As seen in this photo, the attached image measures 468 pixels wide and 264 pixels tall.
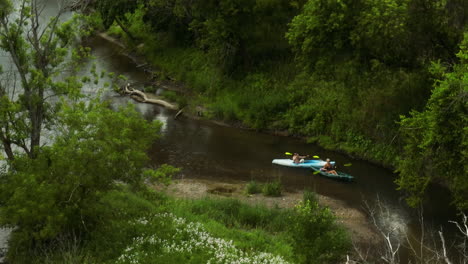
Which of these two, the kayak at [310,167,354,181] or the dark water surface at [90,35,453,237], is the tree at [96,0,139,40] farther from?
the kayak at [310,167,354,181]

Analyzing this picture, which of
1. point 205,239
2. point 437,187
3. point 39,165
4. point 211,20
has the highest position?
point 211,20

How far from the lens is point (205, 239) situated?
20422 mm

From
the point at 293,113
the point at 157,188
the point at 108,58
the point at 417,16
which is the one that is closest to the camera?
the point at 157,188

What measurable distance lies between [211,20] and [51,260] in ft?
77.0

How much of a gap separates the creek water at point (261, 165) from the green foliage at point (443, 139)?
1.98 metres

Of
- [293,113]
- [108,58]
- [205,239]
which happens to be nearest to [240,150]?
[293,113]

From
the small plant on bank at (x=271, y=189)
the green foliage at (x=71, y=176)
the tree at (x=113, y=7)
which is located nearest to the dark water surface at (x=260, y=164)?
the small plant on bank at (x=271, y=189)

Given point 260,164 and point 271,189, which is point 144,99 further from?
point 271,189

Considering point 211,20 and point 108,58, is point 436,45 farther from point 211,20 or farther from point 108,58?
point 108,58

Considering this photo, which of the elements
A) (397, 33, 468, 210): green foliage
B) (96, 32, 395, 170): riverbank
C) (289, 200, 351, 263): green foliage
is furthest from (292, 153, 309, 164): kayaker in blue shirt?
(289, 200, 351, 263): green foliage

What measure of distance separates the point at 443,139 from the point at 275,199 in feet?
25.5

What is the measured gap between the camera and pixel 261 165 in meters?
32.0

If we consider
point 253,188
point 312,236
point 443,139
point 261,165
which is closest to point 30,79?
point 312,236

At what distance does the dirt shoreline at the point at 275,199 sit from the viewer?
2458 centimetres
